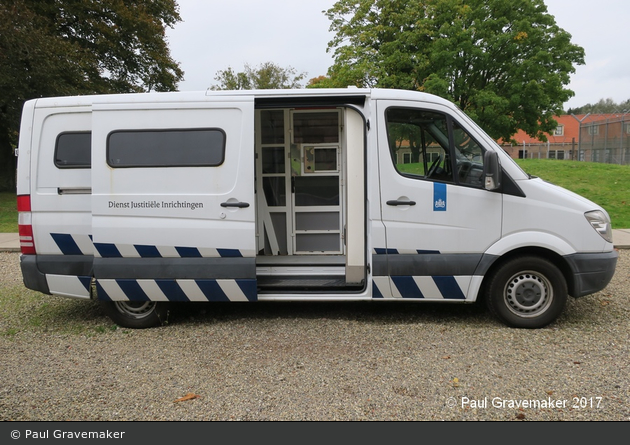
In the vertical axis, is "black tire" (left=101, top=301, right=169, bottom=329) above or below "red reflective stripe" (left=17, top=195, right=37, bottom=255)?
below

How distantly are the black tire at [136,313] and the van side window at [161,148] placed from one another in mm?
1494

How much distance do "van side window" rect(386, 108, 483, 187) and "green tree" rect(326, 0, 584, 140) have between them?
1673 cm

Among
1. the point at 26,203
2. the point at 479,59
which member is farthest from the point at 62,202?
the point at 479,59

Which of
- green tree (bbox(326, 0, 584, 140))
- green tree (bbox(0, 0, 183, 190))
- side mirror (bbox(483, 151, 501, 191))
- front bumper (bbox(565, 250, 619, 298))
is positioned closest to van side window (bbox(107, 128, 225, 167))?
side mirror (bbox(483, 151, 501, 191))

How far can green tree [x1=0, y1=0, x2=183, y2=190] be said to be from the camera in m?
17.6

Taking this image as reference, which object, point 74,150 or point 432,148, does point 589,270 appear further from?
point 74,150

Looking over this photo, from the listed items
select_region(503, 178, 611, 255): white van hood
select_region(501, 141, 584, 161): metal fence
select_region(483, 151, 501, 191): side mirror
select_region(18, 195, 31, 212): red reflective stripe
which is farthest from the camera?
select_region(501, 141, 584, 161): metal fence

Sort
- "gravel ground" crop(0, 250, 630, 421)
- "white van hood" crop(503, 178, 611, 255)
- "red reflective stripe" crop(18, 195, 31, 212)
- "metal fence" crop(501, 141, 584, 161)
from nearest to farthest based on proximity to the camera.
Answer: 1. "gravel ground" crop(0, 250, 630, 421)
2. "white van hood" crop(503, 178, 611, 255)
3. "red reflective stripe" crop(18, 195, 31, 212)
4. "metal fence" crop(501, 141, 584, 161)

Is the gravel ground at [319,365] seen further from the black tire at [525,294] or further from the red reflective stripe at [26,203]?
the red reflective stripe at [26,203]

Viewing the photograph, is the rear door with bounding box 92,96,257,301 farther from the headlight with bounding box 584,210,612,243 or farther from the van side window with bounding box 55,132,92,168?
the headlight with bounding box 584,210,612,243

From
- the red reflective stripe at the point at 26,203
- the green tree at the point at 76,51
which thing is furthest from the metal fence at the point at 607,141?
the red reflective stripe at the point at 26,203

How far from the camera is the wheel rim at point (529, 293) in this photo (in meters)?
5.13

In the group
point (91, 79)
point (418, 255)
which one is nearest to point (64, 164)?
point (418, 255)

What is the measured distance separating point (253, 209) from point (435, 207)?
5.98 ft
